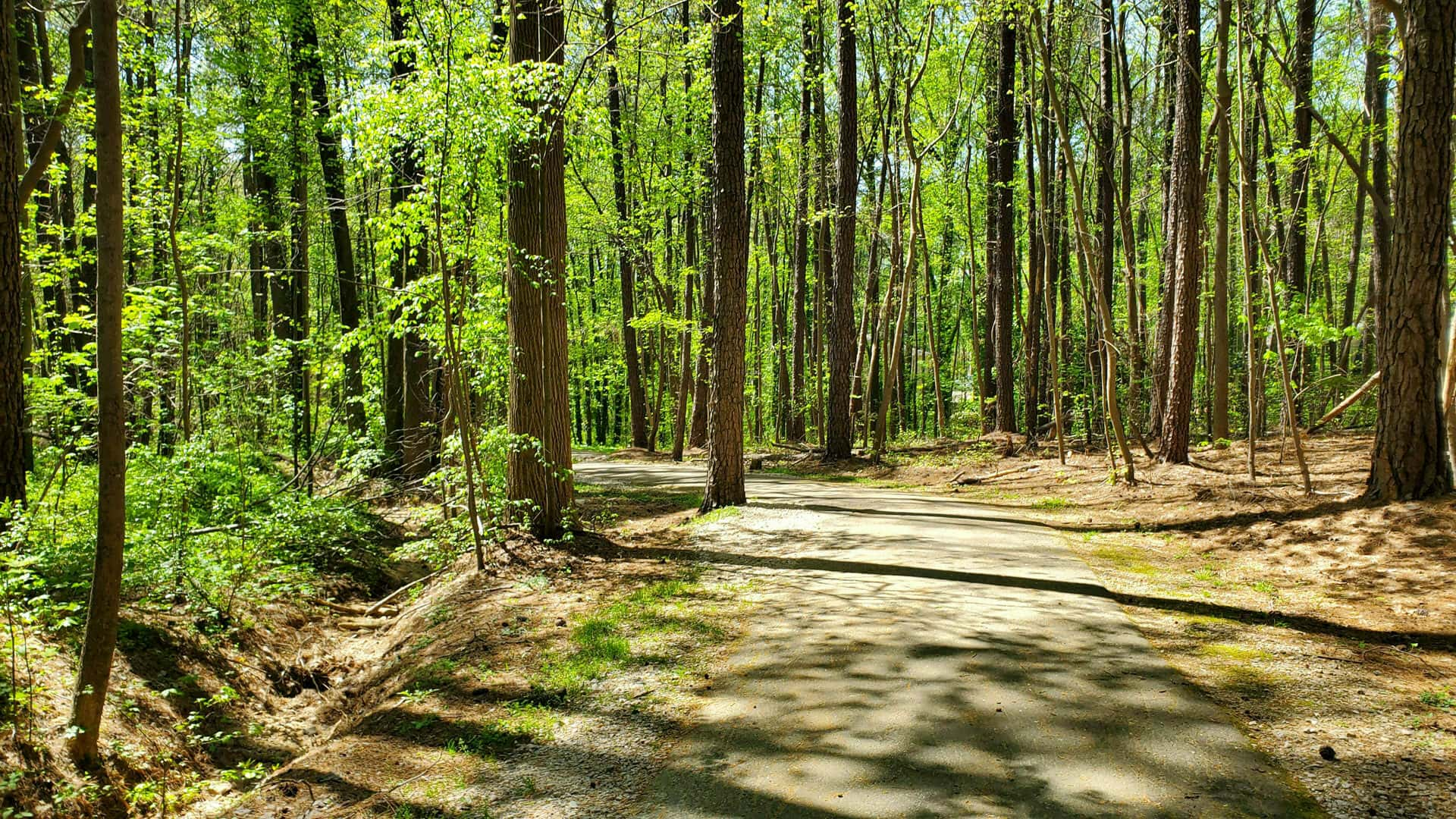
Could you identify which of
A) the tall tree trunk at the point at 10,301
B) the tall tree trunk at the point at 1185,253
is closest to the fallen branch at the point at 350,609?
the tall tree trunk at the point at 10,301

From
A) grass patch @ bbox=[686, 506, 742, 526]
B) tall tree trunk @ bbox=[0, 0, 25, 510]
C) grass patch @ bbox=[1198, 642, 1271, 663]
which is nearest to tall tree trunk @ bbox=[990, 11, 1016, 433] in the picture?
grass patch @ bbox=[686, 506, 742, 526]

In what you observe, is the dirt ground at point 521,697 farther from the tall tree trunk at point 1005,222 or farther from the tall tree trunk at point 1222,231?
the tall tree trunk at point 1005,222

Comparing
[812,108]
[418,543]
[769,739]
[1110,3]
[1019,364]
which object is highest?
[812,108]

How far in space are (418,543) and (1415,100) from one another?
10858 mm

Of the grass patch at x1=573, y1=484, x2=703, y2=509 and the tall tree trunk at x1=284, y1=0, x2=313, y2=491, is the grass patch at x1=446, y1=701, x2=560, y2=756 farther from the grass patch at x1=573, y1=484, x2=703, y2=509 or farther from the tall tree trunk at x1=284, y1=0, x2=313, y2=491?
the tall tree trunk at x1=284, y1=0, x2=313, y2=491

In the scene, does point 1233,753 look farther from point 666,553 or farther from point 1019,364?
point 1019,364

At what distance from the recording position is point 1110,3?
14109 mm

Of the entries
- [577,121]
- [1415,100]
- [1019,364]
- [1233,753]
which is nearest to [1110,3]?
[1415,100]

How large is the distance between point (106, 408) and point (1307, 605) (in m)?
8.52

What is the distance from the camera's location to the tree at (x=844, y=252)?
17125 mm

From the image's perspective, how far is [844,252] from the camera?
17500 mm

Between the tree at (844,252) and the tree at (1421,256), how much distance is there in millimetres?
10671

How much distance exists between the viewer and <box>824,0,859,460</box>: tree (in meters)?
17.1

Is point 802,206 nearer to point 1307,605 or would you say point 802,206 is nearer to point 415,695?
point 1307,605
